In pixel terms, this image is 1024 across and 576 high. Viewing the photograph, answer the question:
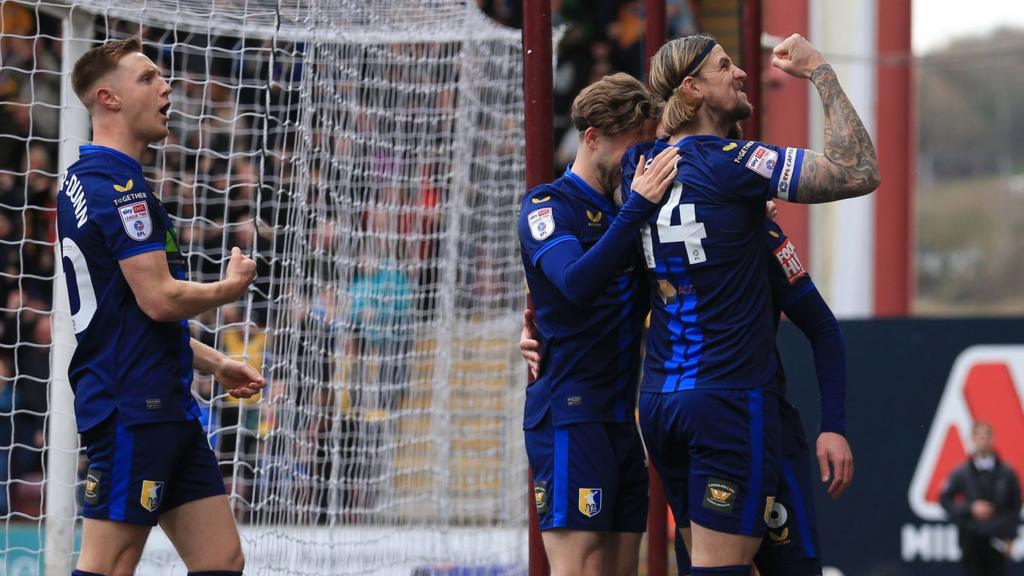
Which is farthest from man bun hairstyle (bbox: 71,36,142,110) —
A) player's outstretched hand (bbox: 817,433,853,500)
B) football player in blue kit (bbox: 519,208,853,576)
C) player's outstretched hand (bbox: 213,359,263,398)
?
player's outstretched hand (bbox: 817,433,853,500)

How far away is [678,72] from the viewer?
368cm

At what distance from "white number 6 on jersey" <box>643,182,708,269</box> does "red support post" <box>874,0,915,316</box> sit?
9.55 meters

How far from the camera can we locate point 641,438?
13.4 ft

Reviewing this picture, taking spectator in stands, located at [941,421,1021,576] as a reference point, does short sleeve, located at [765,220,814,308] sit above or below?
above

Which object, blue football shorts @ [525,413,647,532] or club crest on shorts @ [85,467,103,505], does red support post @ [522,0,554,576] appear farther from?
club crest on shorts @ [85,467,103,505]

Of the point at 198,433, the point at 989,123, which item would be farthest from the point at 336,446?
the point at 989,123

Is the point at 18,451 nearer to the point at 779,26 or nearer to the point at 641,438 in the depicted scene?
the point at 641,438

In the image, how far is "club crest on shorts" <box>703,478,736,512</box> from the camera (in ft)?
11.6

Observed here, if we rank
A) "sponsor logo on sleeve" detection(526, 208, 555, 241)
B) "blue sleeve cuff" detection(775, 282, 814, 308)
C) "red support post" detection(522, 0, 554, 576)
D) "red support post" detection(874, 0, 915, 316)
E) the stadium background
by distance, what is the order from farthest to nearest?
"red support post" detection(874, 0, 915, 316) < the stadium background < "red support post" detection(522, 0, 554, 576) < "blue sleeve cuff" detection(775, 282, 814, 308) < "sponsor logo on sleeve" detection(526, 208, 555, 241)

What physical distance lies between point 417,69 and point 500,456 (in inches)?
93.0

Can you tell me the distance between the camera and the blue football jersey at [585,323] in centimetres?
397

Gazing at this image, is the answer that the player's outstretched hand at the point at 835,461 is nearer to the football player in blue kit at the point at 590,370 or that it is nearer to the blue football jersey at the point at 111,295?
the football player in blue kit at the point at 590,370

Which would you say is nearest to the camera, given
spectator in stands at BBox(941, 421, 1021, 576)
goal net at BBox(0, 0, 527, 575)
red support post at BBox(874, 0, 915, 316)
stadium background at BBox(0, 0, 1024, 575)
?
goal net at BBox(0, 0, 527, 575)

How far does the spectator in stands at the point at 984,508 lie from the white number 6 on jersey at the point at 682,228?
569 centimetres
